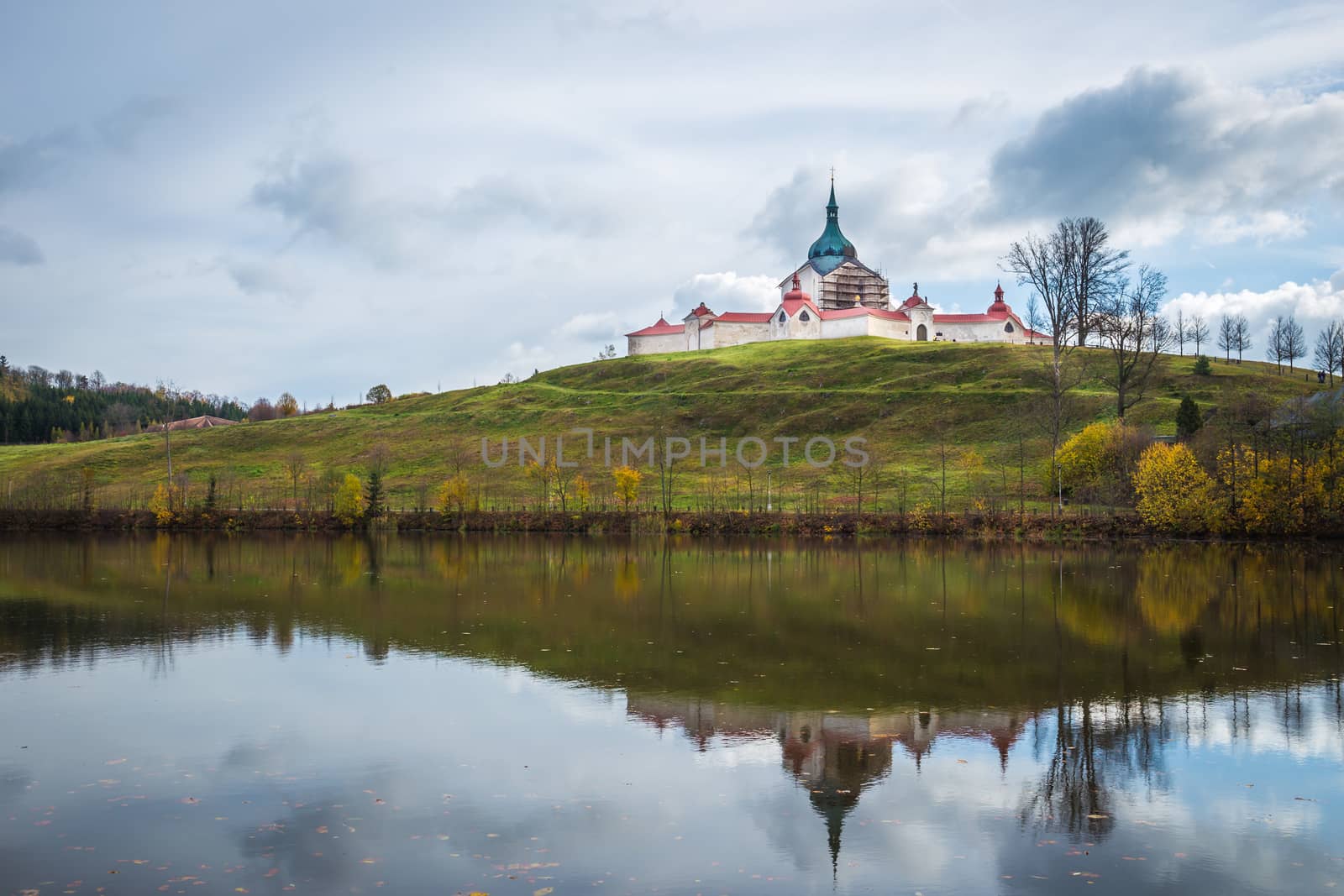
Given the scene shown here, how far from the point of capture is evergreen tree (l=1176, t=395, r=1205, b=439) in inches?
2245

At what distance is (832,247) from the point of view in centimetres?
12950

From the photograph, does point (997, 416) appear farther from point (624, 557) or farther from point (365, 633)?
point (365, 633)

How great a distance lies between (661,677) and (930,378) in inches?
2952

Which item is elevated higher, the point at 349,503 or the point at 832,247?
the point at 832,247

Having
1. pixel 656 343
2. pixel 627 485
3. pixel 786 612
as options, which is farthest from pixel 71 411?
pixel 786 612

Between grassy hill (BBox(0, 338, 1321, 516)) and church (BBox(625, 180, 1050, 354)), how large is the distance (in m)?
8.31

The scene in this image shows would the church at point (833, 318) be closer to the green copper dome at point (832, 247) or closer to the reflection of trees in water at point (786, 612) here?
the green copper dome at point (832, 247)

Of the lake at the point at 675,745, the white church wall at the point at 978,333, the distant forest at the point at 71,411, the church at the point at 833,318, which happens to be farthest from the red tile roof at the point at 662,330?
the lake at the point at 675,745

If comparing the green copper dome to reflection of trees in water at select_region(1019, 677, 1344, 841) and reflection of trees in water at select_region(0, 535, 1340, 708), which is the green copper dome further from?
reflection of trees in water at select_region(1019, 677, 1344, 841)

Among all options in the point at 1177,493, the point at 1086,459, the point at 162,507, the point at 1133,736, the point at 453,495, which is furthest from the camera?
the point at 162,507

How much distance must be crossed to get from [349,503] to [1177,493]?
41.7 m

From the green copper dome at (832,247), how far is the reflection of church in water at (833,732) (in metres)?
116

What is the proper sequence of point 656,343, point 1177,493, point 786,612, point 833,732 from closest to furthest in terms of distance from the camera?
1. point 833,732
2. point 786,612
3. point 1177,493
4. point 656,343

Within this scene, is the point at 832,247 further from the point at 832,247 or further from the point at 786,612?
the point at 786,612
